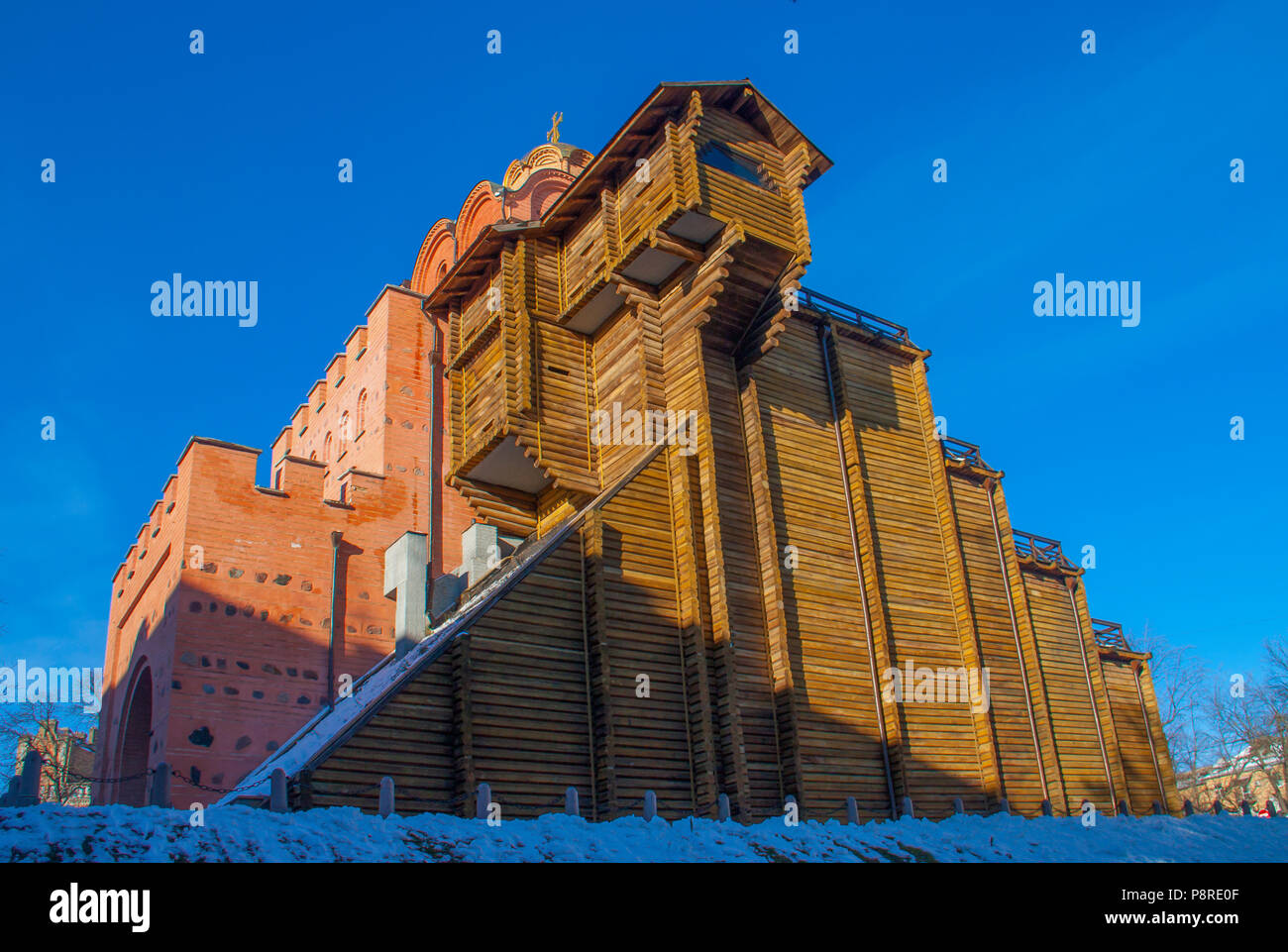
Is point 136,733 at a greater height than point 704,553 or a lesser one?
lesser

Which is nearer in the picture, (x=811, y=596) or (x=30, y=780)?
(x=30, y=780)

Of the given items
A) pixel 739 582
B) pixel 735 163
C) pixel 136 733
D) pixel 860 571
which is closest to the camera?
pixel 739 582

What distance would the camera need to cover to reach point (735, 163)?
2066cm

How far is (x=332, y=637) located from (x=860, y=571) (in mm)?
11454

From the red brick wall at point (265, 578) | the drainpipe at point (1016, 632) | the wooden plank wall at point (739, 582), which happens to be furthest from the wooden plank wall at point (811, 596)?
the red brick wall at point (265, 578)

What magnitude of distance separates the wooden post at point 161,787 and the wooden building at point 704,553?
2.15 metres

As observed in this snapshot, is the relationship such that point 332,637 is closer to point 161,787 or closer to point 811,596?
point 161,787

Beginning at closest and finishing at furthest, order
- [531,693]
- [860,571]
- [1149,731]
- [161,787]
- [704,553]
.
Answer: [531,693], [161,787], [704,553], [860,571], [1149,731]

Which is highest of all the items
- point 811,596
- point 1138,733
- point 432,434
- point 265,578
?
point 432,434

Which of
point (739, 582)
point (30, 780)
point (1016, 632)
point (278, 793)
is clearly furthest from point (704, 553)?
point (30, 780)

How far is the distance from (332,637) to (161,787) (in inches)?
237

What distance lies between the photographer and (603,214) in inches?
829
